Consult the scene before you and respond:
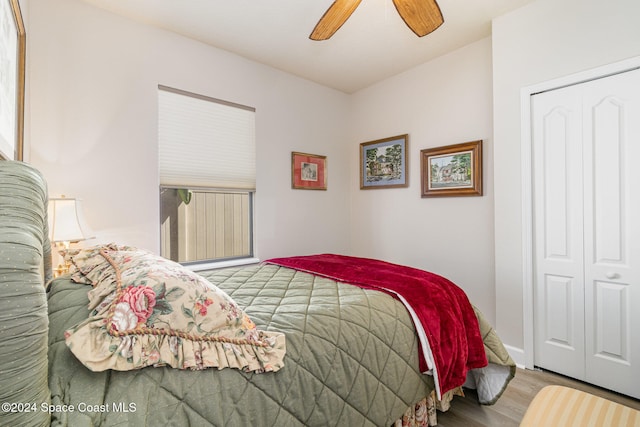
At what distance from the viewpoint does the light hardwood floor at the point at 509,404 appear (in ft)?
5.80

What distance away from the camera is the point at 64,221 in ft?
6.34

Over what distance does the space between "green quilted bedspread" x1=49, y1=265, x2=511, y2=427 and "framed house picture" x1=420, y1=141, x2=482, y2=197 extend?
5.43ft

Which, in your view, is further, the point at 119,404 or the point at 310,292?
the point at 310,292

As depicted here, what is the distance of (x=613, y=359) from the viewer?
2051 mm

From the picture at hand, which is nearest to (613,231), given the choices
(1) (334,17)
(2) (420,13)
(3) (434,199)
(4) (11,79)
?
(3) (434,199)

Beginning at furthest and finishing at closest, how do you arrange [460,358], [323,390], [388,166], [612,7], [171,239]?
[388,166]
[171,239]
[612,7]
[460,358]
[323,390]

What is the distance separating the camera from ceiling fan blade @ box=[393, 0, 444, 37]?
1.79 meters

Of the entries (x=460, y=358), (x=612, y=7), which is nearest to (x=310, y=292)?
(x=460, y=358)

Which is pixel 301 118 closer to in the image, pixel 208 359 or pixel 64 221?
pixel 64 221

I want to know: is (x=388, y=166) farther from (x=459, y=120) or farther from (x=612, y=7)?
(x=612, y=7)

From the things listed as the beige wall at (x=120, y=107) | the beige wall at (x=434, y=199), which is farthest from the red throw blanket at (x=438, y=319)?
the beige wall at (x=120, y=107)

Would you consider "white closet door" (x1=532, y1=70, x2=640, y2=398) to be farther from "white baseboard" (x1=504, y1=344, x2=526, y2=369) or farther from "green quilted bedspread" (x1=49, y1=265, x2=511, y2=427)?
"green quilted bedspread" (x1=49, y1=265, x2=511, y2=427)

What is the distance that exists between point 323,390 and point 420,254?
2417 mm

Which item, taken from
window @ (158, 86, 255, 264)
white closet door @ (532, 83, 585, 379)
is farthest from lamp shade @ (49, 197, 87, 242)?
white closet door @ (532, 83, 585, 379)
